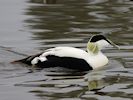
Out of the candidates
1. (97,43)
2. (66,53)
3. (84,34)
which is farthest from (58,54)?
(84,34)

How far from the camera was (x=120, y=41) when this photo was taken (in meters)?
16.1

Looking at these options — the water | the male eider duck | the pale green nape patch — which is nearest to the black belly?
the male eider duck

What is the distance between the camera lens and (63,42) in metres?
15.9

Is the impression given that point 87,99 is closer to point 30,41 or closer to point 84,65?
point 84,65

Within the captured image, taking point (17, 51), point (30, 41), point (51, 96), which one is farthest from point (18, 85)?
point (30, 41)

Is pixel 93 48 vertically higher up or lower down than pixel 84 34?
higher up

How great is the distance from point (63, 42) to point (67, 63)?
8.35 ft

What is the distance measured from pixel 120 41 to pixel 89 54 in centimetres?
252

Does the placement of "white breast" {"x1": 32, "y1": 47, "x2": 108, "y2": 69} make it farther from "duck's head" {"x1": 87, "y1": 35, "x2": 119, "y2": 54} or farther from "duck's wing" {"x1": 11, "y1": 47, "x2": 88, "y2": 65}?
"duck's head" {"x1": 87, "y1": 35, "x2": 119, "y2": 54}

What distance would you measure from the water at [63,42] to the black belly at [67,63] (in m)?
0.15

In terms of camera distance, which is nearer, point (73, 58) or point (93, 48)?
point (73, 58)

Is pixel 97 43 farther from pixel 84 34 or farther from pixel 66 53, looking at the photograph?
pixel 84 34

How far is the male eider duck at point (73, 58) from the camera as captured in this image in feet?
43.8

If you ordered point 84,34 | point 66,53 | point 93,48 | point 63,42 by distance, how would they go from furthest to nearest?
1. point 84,34
2. point 63,42
3. point 93,48
4. point 66,53
